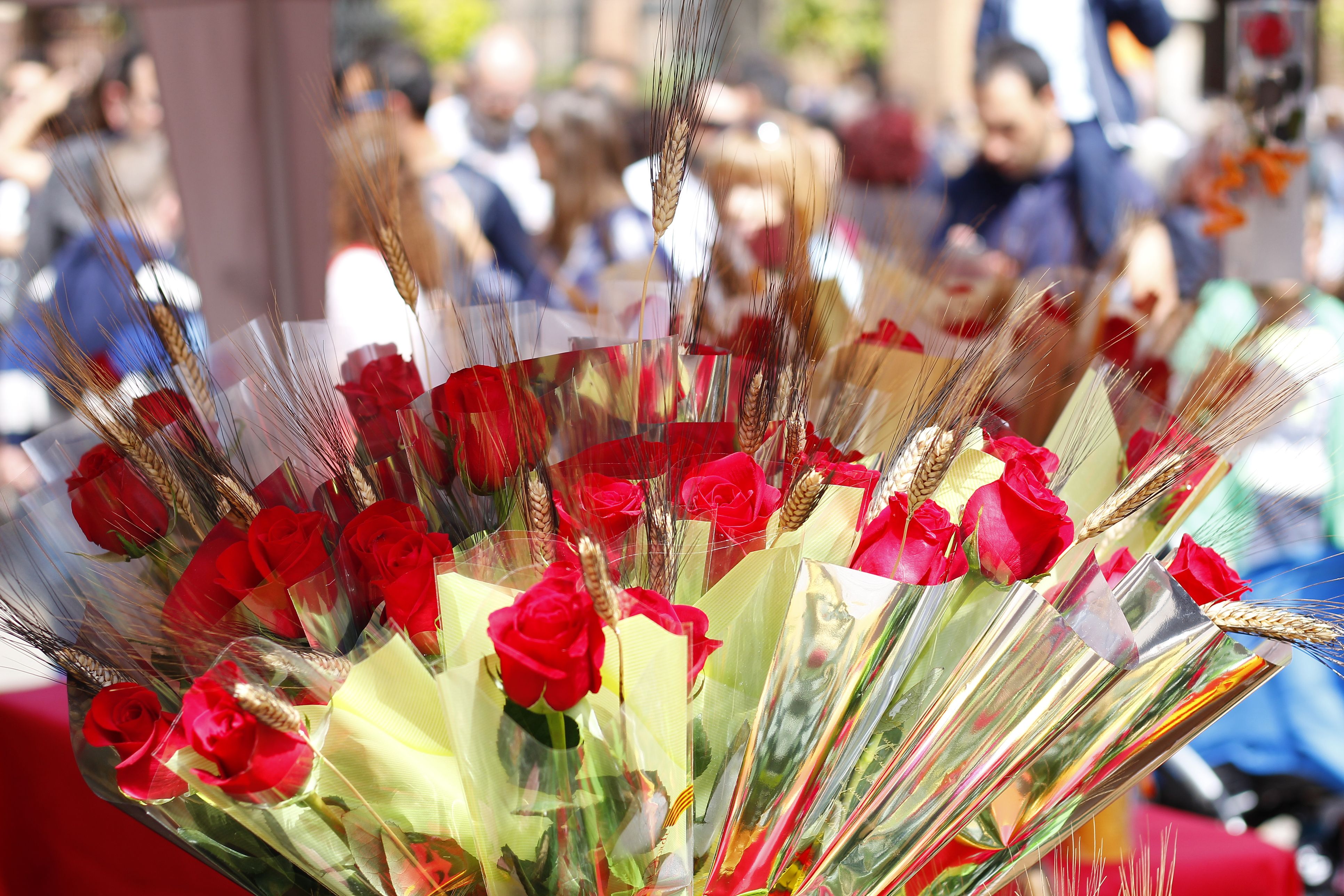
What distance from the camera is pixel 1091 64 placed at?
3320 mm

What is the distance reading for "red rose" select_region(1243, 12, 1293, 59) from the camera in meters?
2.38

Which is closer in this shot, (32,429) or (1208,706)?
(1208,706)

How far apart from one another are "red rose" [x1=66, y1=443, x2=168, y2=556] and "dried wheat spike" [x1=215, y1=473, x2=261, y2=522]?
2.2 inches

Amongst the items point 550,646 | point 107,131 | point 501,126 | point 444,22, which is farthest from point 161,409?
point 444,22

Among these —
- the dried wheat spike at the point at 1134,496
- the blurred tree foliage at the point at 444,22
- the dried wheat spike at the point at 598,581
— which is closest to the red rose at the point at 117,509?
the dried wheat spike at the point at 598,581

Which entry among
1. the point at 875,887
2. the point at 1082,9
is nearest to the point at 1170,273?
the point at 1082,9

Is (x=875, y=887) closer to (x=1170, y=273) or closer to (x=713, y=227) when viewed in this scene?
(x=713, y=227)

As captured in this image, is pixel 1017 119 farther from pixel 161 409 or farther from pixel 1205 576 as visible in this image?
pixel 161 409

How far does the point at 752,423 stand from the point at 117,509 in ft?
1.50

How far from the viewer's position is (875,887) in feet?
2.17

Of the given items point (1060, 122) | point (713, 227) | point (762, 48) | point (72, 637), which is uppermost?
point (713, 227)

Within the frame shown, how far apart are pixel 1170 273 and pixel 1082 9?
53.5 inches

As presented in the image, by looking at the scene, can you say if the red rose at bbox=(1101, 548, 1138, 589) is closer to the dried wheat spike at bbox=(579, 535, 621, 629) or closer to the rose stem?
the dried wheat spike at bbox=(579, 535, 621, 629)

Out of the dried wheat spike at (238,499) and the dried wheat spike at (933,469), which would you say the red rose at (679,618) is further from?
the dried wheat spike at (238,499)
